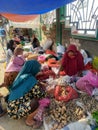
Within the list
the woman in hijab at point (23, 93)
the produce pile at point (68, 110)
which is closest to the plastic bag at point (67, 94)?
the produce pile at point (68, 110)

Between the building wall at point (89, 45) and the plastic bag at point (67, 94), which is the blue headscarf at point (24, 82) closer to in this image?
the plastic bag at point (67, 94)

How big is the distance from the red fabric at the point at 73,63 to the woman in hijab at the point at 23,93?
3.46ft

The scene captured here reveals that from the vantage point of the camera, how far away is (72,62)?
362 centimetres

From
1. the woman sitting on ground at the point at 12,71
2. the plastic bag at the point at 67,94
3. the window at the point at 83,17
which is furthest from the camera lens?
the window at the point at 83,17

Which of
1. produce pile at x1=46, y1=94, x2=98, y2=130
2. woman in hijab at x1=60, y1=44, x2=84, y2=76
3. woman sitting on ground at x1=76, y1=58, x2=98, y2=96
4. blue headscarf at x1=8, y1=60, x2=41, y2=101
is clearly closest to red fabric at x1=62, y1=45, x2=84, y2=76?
woman in hijab at x1=60, y1=44, x2=84, y2=76

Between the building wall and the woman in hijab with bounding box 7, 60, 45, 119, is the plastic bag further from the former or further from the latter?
the building wall

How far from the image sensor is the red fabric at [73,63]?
141 inches

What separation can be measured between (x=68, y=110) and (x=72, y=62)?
47.0 inches

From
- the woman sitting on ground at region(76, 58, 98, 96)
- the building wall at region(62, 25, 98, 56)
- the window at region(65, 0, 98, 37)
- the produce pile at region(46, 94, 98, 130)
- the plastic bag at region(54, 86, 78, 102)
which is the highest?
the window at region(65, 0, 98, 37)

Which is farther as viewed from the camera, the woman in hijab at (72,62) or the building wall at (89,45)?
the building wall at (89,45)

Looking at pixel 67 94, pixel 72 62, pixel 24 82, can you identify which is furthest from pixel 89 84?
pixel 24 82

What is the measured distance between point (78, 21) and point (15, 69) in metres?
2.22

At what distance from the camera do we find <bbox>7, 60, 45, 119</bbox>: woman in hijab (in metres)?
2.71

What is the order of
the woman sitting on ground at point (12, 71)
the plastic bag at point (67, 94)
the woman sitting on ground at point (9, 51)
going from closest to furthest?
the plastic bag at point (67, 94) → the woman sitting on ground at point (12, 71) → the woman sitting on ground at point (9, 51)
